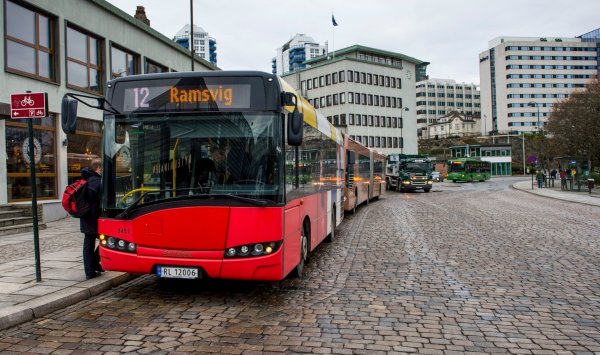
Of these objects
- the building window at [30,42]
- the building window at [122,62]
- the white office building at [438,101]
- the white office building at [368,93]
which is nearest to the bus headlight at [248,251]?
the building window at [30,42]

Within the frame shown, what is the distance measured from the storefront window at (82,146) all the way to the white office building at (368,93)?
54.2m

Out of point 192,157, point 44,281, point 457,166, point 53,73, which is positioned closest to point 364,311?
point 192,157

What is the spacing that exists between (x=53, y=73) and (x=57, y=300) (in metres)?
13.0

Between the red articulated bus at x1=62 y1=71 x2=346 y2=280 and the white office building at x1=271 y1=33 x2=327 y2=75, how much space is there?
Result: 172 meters

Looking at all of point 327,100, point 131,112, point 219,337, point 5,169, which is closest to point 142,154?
point 131,112

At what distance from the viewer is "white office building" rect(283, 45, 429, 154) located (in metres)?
73.8

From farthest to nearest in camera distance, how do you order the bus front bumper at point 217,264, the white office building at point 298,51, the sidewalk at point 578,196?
the white office building at point 298,51, the sidewalk at point 578,196, the bus front bumper at point 217,264

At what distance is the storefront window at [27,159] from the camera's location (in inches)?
582

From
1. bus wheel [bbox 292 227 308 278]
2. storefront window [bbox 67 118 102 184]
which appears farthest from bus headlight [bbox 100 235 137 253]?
storefront window [bbox 67 118 102 184]

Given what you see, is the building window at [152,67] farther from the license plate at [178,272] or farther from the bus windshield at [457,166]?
the bus windshield at [457,166]

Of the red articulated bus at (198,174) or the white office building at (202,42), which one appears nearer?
the red articulated bus at (198,174)

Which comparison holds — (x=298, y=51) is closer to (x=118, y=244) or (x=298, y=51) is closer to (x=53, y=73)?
(x=53, y=73)

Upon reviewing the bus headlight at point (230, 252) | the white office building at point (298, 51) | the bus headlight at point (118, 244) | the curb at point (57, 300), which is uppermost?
the white office building at point (298, 51)

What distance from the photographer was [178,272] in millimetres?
6039
